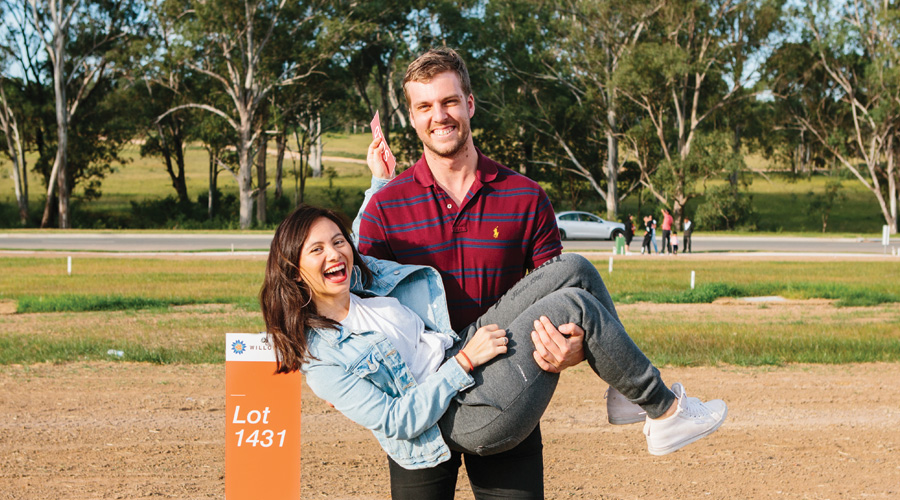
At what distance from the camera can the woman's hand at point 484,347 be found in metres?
2.72

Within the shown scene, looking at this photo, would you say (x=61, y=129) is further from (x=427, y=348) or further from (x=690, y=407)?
(x=690, y=407)

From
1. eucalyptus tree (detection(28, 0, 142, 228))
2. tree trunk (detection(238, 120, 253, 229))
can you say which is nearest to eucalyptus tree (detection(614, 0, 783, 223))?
tree trunk (detection(238, 120, 253, 229))

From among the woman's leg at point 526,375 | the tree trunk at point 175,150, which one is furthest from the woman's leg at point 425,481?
the tree trunk at point 175,150

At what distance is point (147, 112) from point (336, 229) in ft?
149

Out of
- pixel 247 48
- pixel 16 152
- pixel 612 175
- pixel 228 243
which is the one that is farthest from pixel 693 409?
pixel 16 152

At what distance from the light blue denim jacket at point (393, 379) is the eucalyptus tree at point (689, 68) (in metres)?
37.6

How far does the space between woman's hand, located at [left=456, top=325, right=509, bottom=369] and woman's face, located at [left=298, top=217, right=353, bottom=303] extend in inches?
18.8

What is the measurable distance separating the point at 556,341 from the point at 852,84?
156 ft

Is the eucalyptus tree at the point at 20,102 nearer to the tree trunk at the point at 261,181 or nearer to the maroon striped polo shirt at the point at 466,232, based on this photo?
the tree trunk at the point at 261,181

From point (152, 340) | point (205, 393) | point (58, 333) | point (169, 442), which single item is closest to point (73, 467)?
point (169, 442)

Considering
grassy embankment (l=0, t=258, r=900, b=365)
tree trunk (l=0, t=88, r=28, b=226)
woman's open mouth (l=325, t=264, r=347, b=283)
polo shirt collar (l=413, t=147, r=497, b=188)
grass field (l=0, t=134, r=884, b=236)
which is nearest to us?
woman's open mouth (l=325, t=264, r=347, b=283)

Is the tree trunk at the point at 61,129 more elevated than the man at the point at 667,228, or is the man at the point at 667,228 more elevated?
the tree trunk at the point at 61,129

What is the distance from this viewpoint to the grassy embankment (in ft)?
33.4

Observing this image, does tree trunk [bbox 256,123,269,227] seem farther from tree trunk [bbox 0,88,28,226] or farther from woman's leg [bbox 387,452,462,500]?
woman's leg [bbox 387,452,462,500]
